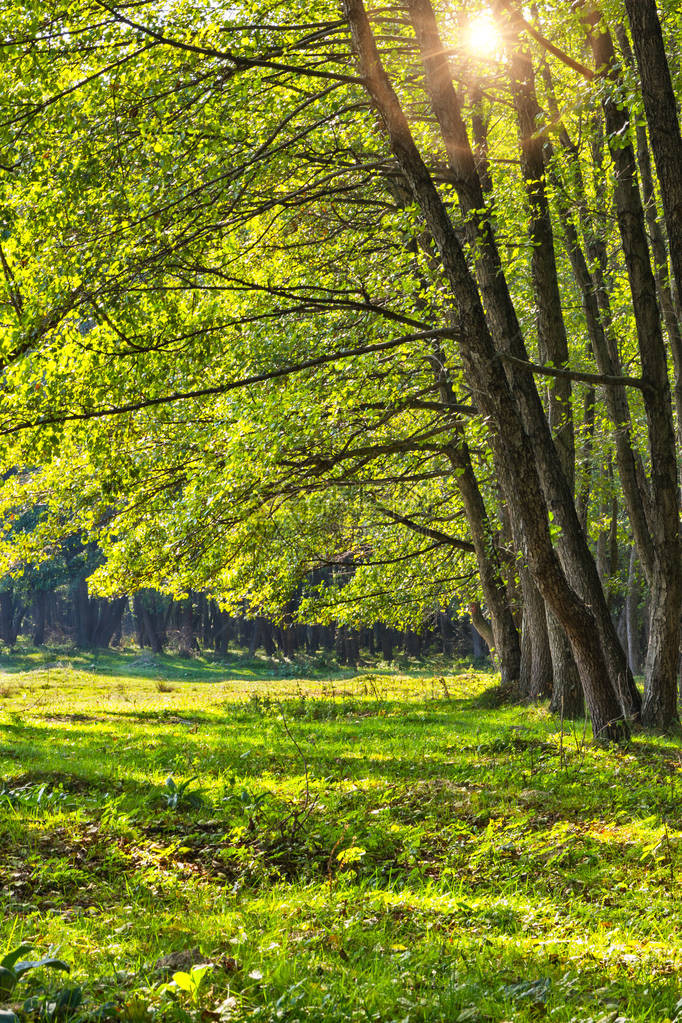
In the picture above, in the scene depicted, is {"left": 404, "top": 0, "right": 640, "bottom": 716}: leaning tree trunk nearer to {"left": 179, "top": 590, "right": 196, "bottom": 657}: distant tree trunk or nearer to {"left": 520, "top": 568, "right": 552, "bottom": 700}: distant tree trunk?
A: {"left": 520, "top": 568, "right": 552, "bottom": 700}: distant tree trunk

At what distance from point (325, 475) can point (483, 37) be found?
723 centimetres

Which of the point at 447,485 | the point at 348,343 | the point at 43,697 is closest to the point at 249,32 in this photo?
the point at 348,343

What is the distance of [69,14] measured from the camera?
28.7 ft

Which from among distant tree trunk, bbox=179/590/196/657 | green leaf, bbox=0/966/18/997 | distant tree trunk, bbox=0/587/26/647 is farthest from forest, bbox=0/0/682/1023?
distant tree trunk, bbox=0/587/26/647

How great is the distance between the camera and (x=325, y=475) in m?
15.4

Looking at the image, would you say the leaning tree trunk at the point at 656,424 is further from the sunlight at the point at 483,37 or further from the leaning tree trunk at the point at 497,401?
the leaning tree trunk at the point at 497,401

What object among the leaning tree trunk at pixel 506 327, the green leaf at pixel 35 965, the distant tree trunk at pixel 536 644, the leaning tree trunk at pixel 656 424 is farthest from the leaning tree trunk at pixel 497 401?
the green leaf at pixel 35 965

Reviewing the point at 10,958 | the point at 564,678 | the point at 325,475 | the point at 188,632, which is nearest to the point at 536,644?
the point at 564,678

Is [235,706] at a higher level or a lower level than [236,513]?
lower

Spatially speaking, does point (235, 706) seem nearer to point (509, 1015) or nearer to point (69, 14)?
point (69, 14)

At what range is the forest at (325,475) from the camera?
468 centimetres

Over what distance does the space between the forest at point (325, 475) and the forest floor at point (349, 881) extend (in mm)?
32

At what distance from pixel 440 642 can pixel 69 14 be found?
193 feet

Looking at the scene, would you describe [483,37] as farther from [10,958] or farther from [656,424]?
[10,958]
